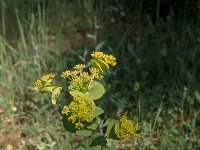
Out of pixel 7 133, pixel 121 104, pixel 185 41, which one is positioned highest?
pixel 185 41

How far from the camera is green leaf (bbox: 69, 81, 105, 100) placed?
1.24 metres

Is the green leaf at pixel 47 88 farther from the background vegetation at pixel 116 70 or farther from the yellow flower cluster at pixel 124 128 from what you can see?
the background vegetation at pixel 116 70

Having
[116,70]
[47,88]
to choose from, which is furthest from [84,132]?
[116,70]

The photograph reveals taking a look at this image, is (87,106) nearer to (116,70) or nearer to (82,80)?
(82,80)

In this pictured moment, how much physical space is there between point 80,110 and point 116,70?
3.42 feet

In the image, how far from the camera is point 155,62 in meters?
2.48

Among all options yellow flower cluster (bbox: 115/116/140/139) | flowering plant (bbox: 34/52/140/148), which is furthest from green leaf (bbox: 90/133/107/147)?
yellow flower cluster (bbox: 115/116/140/139)

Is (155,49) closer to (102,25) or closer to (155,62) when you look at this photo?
(155,62)

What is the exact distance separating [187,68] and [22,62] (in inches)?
37.9

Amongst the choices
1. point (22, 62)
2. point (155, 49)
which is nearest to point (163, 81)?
point (155, 49)

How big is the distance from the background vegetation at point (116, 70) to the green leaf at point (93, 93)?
331mm

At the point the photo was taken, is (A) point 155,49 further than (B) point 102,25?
No

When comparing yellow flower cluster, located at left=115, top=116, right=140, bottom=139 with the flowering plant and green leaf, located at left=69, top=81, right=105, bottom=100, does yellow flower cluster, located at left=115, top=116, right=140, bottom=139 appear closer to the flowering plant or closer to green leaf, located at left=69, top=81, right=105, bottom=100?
the flowering plant

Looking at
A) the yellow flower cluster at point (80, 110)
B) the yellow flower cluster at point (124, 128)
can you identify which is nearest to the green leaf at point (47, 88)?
the yellow flower cluster at point (80, 110)
